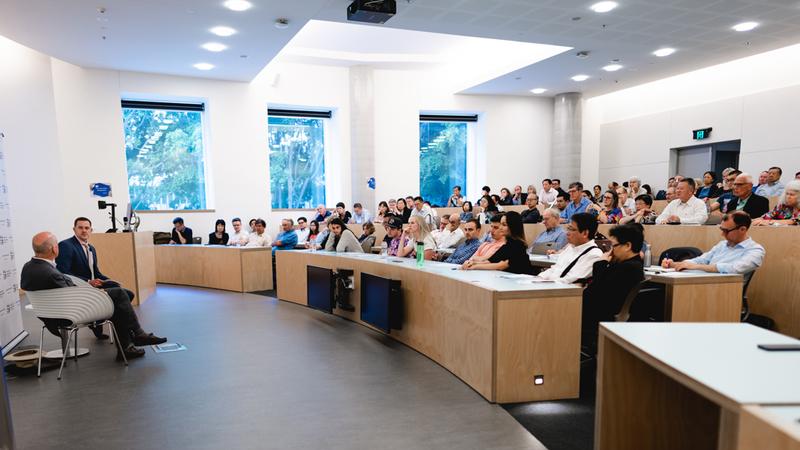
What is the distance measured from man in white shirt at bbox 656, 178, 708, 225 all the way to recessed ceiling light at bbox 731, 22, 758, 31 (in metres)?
3.30

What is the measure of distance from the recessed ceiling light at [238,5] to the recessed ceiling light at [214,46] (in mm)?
1757

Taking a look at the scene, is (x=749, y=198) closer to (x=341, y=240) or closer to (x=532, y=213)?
(x=532, y=213)

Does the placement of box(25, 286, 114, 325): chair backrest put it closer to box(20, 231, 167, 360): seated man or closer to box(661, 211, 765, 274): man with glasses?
box(20, 231, 167, 360): seated man

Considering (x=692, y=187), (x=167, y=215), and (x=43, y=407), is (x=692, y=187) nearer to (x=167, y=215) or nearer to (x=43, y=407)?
(x=43, y=407)

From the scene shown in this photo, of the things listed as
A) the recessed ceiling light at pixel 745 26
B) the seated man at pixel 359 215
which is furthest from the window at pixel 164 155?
the recessed ceiling light at pixel 745 26

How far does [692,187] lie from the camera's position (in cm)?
608

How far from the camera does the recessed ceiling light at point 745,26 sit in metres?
7.37

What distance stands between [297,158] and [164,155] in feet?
10.2

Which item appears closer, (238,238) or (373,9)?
(373,9)

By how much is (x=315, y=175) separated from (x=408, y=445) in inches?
409

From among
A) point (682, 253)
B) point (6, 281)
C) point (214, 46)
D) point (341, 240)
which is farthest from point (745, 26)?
point (6, 281)

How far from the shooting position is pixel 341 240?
6.33m

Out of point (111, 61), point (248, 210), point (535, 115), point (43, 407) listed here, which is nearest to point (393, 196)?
point (248, 210)

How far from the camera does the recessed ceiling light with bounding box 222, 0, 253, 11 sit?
237 inches
